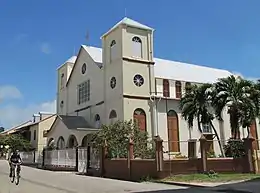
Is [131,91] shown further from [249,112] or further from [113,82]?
[249,112]

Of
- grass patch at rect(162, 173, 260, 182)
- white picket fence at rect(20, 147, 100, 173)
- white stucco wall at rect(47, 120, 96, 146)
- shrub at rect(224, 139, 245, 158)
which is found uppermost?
white stucco wall at rect(47, 120, 96, 146)

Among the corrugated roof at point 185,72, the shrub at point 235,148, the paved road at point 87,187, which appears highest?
the corrugated roof at point 185,72

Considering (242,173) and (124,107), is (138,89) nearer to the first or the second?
(124,107)

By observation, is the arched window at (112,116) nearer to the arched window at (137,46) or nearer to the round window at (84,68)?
the arched window at (137,46)

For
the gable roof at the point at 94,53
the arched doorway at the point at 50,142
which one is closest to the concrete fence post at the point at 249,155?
the gable roof at the point at 94,53

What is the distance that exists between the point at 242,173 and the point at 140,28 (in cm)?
1853

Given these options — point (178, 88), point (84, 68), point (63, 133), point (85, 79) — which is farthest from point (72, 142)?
point (178, 88)

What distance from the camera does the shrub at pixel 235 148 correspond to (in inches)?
868

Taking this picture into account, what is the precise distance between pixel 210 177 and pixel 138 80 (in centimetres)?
1585

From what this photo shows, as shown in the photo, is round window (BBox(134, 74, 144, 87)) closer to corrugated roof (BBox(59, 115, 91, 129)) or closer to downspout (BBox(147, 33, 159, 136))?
downspout (BBox(147, 33, 159, 136))

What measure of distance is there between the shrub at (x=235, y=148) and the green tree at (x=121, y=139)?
5.38 metres

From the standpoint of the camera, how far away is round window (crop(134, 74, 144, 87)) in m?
32.9

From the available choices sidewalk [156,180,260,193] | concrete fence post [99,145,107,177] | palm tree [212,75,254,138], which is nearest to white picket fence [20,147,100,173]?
concrete fence post [99,145,107,177]

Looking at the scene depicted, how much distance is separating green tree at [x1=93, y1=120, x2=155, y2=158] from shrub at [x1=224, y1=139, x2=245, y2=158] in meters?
5.38
